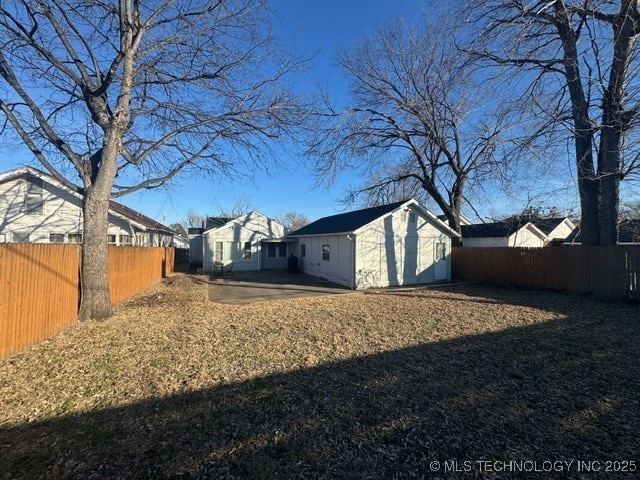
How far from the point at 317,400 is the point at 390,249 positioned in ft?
38.7

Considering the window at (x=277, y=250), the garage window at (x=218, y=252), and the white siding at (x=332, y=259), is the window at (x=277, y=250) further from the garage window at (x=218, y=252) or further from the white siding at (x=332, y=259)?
the garage window at (x=218, y=252)

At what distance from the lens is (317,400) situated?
376 cm

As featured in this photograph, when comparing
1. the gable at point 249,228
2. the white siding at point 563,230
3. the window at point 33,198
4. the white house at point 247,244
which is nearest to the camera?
the window at point 33,198

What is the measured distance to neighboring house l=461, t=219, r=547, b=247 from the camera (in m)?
22.8

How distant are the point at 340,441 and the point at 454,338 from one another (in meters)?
4.22

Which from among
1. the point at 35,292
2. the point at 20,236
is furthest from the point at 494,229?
the point at 20,236

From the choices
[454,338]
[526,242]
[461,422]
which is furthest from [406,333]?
[526,242]

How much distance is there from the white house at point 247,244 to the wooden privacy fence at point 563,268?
514 inches

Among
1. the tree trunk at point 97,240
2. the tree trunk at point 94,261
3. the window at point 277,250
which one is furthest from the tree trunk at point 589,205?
the window at point 277,250

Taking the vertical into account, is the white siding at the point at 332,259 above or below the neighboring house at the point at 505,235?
below

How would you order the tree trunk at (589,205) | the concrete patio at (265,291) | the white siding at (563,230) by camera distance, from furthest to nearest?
the white siding at (563,230) → the tree trunk at (589,205) → the concrete patio at (265,291)

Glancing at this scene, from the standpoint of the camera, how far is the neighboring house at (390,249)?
14102 mm

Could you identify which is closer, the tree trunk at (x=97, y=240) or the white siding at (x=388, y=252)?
the tree trunk at (x=97, y=240)

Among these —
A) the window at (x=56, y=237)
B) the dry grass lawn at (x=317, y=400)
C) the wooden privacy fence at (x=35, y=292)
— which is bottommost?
the dry grass lawn at (x=317, y=400)
